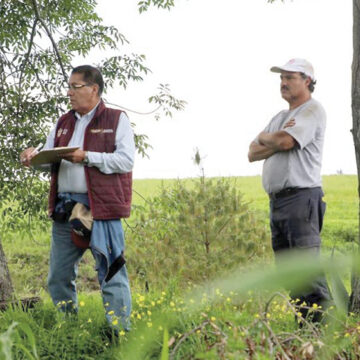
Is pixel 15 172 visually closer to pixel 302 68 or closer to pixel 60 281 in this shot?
pixel 60 281

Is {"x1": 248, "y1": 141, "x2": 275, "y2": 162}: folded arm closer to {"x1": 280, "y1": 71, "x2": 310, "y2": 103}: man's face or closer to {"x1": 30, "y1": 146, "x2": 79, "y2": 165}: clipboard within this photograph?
{"x1": 280, "y1": 71, "x2": 310, "y2": 103}: man's face

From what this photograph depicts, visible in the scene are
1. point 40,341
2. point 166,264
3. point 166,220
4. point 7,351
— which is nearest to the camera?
point 7,351

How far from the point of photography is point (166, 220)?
8.03 meters

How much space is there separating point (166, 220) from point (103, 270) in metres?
3.55

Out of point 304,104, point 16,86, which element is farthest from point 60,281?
point 16,86

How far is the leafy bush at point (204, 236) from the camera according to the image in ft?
27.5

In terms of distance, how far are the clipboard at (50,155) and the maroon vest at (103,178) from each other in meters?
0.22

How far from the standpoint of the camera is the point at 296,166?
4715 millimetres

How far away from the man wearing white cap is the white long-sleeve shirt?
103cm

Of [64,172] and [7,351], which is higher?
[64,172]

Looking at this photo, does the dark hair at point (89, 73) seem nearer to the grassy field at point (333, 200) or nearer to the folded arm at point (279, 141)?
the folded arm at point (279, 141)

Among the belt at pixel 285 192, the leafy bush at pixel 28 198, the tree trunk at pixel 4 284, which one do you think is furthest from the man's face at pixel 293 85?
the leafy bush at pixel 28 198

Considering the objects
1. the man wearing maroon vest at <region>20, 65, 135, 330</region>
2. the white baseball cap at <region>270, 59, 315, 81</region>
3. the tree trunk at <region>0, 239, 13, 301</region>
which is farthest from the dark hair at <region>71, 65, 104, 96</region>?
the tree trunk at <region>0, 239, 13, 301</region>

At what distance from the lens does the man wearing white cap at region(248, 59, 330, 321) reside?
4680 mm
